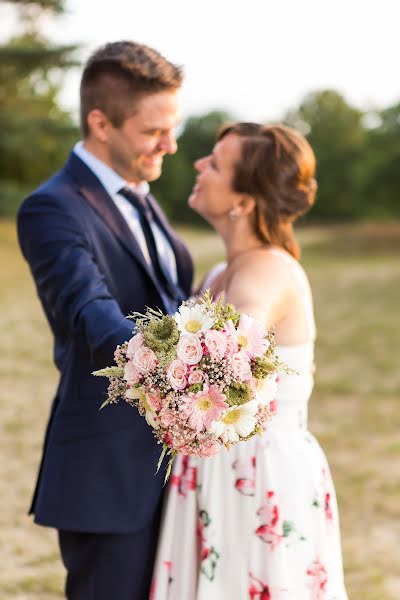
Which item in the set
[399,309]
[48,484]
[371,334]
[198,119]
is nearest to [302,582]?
[48,484]

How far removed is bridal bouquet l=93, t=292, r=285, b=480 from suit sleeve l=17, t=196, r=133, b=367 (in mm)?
412

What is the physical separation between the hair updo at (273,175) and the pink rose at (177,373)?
1.25m

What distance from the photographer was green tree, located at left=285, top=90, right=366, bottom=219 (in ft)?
191

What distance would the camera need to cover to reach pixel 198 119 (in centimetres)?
7112

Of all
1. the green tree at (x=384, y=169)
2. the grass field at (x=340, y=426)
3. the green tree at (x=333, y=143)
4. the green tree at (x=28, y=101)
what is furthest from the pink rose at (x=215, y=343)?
the green tree at (x=333, y=143)

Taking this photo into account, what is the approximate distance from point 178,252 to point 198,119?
69.5 metres

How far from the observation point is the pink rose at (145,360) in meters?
2.03

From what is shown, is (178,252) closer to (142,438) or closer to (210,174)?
(210,174)

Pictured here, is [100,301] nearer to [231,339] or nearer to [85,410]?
[85,410]

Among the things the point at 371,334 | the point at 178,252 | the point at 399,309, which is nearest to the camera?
the point at 178,252

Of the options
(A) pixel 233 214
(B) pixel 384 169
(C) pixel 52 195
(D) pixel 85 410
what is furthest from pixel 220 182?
(B) pixel 384 169

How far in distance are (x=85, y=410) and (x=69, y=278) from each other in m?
0.50

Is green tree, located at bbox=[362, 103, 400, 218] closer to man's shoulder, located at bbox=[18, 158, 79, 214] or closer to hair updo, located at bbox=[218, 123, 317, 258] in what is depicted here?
hair updo, located at bbox=[218, 123, 317, 258]

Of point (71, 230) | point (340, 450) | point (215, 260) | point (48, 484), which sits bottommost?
point (48, 484)
